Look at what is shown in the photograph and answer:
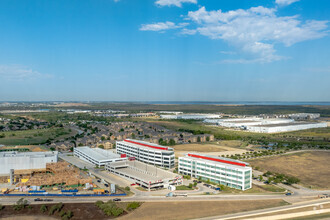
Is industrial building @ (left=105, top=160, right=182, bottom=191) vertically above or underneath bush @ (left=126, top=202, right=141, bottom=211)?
above

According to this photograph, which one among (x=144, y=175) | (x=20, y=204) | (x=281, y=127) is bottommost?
(x=20, y=204)

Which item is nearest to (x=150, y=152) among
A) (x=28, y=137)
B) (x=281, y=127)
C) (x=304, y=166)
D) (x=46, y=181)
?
(x=46, y=181)

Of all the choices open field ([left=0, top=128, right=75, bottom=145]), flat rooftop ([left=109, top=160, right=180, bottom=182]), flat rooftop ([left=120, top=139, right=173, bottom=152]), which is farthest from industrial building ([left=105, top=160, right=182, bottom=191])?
open field ([left=0, top=128, right=75, bottom=145])

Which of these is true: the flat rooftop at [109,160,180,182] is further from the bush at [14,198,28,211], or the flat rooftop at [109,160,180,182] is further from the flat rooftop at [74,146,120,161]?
the bush at [14,198,28,211]

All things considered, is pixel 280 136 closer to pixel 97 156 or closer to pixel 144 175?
pixel 97 156

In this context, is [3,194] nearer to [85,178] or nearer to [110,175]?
[85,178]

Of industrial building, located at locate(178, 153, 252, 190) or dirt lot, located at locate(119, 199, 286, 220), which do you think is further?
industrial building, located at locate(178, 153, 252, 190)

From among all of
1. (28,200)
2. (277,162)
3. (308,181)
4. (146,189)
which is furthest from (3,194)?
(277,162)

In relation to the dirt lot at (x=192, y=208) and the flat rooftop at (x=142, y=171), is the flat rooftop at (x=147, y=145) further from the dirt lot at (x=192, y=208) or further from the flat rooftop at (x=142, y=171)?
the dirt lot at (x=192, y=208)
